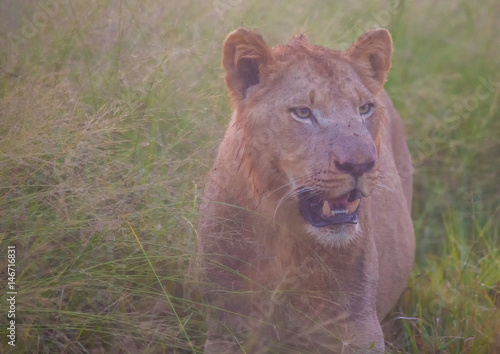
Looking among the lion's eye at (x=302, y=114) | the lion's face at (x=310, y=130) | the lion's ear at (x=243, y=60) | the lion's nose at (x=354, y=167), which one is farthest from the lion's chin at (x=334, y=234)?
the lion's ear at (x=243, y=60)

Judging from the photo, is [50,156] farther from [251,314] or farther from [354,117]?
[354,117]

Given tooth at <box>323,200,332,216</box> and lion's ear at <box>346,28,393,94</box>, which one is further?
lion's ear at <box>346,28,393,94</box>

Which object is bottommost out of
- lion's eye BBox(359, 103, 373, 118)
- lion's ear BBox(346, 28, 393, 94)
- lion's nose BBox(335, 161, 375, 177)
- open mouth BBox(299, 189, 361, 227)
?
open mouth BBox(299, 189, 361, 227)

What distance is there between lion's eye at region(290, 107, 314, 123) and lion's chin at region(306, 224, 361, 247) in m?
0.44

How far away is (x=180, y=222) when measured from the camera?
3.24 meters

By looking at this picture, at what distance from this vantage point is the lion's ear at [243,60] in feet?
10.4

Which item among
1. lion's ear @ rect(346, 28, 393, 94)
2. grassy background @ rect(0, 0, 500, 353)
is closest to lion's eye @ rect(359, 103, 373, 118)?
lion's ear @ rect(346, 28, 393, 94)

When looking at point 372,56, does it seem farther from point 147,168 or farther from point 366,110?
point 147,168

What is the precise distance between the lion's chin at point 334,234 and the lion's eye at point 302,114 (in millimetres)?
444

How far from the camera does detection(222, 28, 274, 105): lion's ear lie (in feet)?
10.4

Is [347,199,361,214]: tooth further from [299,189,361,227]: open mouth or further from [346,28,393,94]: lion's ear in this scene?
[346,28,393,94]: lion's ear

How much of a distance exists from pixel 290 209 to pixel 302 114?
40 centimetres

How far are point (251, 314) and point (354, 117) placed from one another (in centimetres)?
93

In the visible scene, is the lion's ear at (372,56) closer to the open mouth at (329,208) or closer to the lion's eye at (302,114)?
the lion's eye at (302,114)
